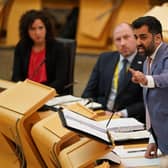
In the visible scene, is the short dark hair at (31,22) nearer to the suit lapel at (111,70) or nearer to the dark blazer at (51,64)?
the dark blazer at (51,64)

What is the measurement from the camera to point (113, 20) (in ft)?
25.9

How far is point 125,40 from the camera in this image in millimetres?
3525

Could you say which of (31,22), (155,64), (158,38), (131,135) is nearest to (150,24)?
(158,38)

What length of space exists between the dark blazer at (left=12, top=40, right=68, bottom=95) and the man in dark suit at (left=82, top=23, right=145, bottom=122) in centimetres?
44

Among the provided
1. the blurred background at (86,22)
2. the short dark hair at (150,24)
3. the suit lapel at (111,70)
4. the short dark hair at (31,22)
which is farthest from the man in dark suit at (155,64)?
the blurred background at (86,22)

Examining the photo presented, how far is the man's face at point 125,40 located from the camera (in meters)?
3.49

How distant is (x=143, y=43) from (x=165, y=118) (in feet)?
1.13

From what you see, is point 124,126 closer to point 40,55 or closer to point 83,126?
point 83,126

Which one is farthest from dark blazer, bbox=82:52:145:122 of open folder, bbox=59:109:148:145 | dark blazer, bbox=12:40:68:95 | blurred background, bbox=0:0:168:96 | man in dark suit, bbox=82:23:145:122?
blurred background, bbox=0:0:168:96

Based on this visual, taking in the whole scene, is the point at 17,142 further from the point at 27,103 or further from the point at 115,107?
the point at 115,107

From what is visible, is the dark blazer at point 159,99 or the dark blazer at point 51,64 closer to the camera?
the dark blazer at point 159,99

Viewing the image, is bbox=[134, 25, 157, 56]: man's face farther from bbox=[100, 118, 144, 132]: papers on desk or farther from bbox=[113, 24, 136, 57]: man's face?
bbox=[113, 24, 136, 57]: man's face

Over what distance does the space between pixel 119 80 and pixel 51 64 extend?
2.54 ft

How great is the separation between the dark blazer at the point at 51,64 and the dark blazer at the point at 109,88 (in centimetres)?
38
